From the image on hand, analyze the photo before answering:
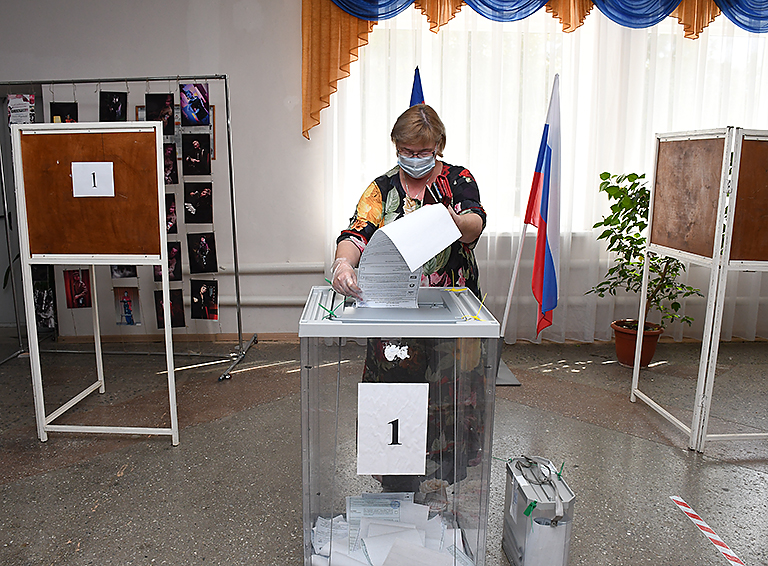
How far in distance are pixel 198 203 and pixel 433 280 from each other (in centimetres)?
192

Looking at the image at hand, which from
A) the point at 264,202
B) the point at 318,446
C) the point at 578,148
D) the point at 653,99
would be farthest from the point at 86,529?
the point at 653,99

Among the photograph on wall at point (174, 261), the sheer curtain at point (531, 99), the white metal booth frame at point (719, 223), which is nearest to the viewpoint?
the white metal booth frame at point (719, 223)

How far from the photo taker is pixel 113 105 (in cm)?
338

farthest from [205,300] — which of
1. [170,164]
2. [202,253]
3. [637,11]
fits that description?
[637,11]

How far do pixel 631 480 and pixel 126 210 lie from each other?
2211 mm

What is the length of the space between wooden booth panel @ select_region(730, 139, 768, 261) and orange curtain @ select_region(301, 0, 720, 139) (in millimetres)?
1644

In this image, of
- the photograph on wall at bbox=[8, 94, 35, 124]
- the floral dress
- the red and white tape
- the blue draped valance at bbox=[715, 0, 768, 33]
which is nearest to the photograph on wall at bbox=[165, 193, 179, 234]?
the photograph on wall at bbox=[8, 94, 35, 124]

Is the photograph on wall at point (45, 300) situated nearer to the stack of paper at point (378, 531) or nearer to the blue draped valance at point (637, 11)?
the stack of paper at point (378, 531)

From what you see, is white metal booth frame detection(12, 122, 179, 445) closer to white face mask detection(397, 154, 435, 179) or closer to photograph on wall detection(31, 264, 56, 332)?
white face mask detection(397, 154, 435, 179)

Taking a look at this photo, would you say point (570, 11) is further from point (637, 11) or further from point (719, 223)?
point (719, 223)

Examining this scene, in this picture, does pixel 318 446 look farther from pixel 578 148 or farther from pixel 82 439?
pixel 578 148

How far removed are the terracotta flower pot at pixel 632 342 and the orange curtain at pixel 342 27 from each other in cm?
179

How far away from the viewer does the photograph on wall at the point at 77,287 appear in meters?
3.51

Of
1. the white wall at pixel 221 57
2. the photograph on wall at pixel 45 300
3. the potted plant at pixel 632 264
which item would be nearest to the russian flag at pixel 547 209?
the potted plant at pixel 632 264
